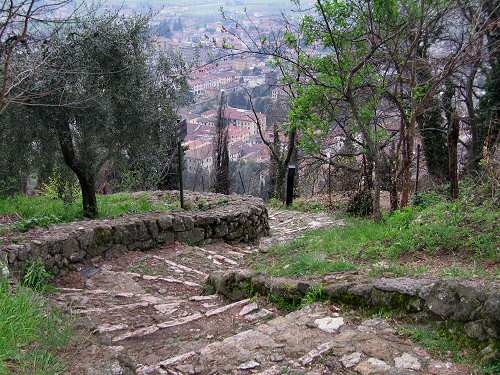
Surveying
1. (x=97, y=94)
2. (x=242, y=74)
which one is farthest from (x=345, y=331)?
(x=242, y=74)

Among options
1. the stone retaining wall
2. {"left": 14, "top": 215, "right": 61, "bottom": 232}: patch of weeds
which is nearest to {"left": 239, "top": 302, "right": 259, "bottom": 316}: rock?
the stone retaining wall

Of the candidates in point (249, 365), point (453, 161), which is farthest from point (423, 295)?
point (453, 161)

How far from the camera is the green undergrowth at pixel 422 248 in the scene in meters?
5.18

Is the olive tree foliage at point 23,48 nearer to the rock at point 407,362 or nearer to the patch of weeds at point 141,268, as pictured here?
the patch of weeds at point 141,268

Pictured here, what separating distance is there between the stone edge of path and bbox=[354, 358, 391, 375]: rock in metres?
0.69

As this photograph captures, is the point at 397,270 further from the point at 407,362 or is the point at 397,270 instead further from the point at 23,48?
the point at 23,48

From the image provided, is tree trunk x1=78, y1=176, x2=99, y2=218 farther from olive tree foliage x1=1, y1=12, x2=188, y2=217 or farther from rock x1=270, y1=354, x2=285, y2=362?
rock x1=270, y1=354, x2=285, y2=362

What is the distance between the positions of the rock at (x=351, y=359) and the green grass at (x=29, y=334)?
6.19 feet

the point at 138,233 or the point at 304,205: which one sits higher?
the point at 138,233

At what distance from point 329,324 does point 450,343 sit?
1.00 m

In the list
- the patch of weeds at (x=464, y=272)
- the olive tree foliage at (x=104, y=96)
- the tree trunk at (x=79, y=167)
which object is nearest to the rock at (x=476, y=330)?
the patch of weeds at (x=464, y=272)

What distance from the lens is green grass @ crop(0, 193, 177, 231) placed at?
9.68 metres

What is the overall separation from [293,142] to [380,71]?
26.8 feet

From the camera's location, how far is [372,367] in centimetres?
339
